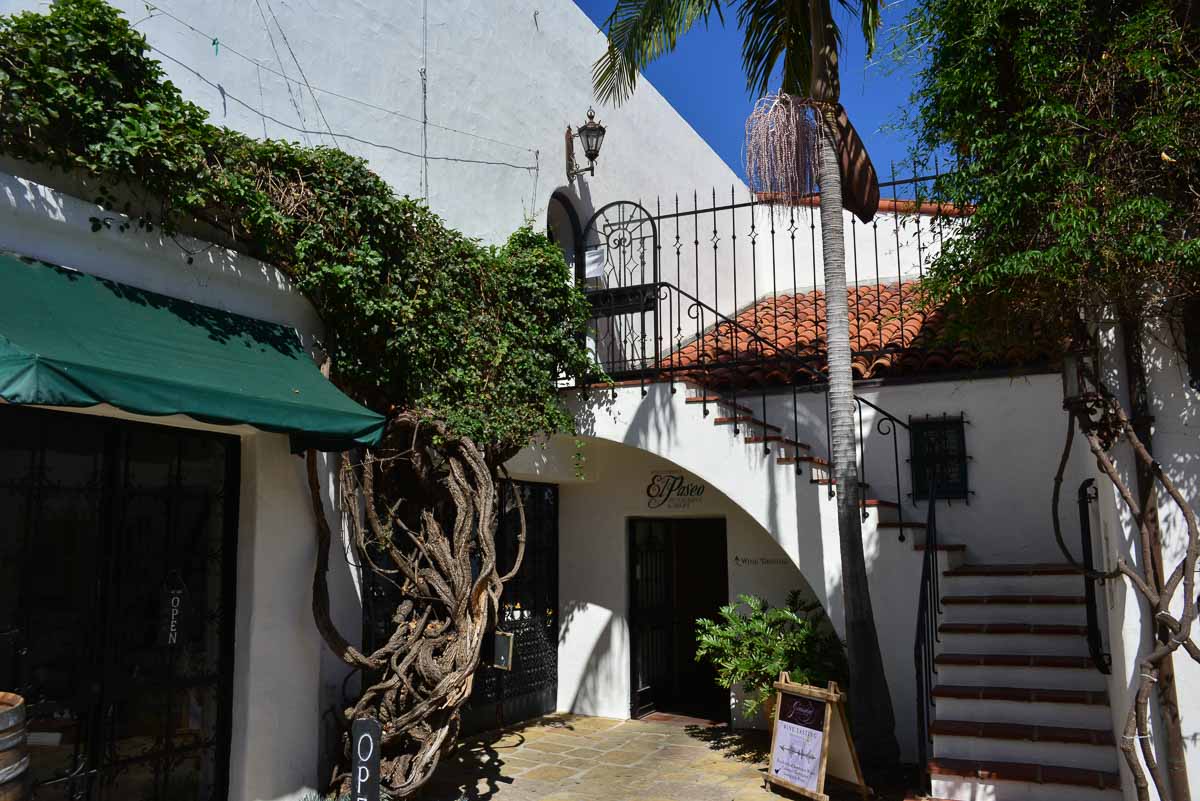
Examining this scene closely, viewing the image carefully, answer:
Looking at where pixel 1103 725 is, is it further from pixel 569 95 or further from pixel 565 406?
pixel 569 95

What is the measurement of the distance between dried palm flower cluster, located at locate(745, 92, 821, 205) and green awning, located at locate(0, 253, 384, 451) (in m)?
3.42

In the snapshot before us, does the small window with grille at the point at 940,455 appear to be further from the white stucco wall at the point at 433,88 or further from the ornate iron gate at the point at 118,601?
the ornate iron gate at the point at 118,601

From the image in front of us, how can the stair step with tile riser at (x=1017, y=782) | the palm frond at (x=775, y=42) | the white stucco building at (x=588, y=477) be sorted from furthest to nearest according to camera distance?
the palm frond at (x=775, y=42)
the stair step with tile riser at (x=1017, y=782)
the white stucco building at (x=588, y=477)

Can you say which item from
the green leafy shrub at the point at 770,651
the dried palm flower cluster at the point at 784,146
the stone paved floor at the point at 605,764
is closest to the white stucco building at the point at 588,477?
the green leafy shrub at the point at 770,651

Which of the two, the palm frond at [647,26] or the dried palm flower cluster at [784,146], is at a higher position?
the palm frond at [647,26]

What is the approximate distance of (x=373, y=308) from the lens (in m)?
6.03

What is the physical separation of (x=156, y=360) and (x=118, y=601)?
1.55 meters

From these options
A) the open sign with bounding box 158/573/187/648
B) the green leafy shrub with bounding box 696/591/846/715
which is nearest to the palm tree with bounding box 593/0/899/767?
the green leafy shrub with bounding box 696/591/846/715

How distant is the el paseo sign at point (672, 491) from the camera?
927cm

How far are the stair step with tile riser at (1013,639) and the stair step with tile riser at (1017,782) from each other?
102 cm

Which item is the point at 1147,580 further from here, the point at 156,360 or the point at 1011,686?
the point at 156,360

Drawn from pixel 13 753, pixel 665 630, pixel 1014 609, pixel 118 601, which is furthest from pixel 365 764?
pixel 665 630

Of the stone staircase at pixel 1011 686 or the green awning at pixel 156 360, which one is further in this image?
the stone staircase at pixel 1011 686

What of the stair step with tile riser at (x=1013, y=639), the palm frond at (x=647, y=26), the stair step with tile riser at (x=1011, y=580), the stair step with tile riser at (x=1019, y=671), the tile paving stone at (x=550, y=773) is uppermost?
the palm frond at (x=647, y=26)
